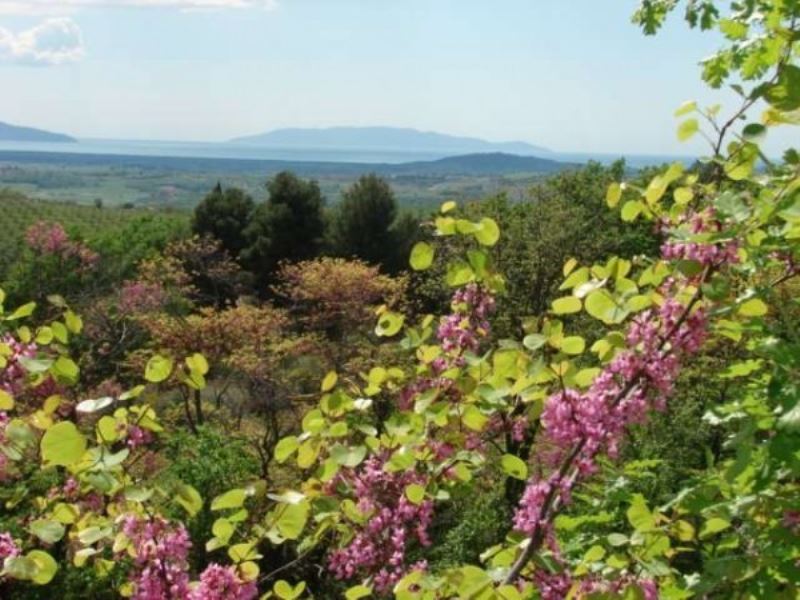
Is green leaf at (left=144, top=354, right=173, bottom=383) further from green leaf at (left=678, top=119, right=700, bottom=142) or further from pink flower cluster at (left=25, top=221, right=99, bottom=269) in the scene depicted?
pink flower cluster at (left=25, top=221, right=99, bottom=269)

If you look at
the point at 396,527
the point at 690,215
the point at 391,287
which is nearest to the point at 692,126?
the point at 690,215

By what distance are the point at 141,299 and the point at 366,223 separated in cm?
1582

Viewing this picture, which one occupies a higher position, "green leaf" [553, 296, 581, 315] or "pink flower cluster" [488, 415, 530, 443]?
"green leaf" [553, 296, 581, 315]

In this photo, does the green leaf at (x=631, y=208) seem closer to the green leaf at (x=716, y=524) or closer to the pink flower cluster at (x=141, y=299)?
the green leaf at (x=716, y=524)

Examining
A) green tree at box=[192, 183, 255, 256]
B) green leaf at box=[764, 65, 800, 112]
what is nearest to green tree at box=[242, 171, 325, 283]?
green tree at box=[192, 183, 255, 256]

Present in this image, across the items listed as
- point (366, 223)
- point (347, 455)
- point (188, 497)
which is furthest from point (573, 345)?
point (366, 223)

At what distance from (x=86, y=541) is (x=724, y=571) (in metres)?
1.61

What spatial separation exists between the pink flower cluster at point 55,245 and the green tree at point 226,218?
7.48 m

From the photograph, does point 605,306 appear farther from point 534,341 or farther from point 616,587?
point 616,587

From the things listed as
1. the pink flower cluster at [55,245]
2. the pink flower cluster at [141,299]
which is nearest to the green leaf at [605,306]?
the pink flower cluster at [141,299]

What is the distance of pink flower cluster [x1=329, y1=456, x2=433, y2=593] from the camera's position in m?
2.62

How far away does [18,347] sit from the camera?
8.52 feet

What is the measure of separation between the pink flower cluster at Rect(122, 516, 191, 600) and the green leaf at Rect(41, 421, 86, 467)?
583 mm

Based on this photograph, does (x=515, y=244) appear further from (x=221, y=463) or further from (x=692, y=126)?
(x=692, y=126)
